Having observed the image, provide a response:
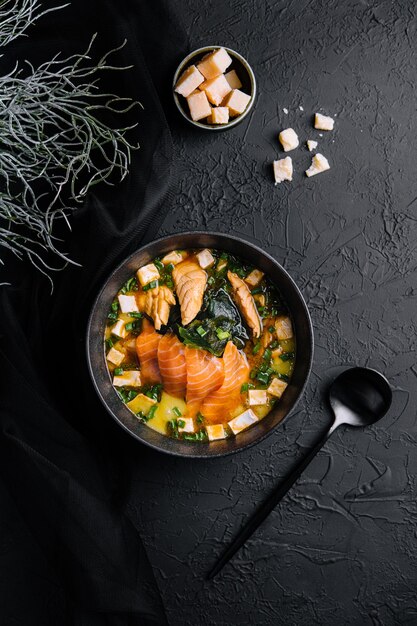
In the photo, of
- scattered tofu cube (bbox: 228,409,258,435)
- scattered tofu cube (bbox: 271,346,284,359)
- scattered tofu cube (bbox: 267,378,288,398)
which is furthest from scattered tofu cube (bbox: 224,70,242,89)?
scattered tofu cube (bbox: 228,409,258,435)

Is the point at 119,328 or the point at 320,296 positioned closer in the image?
the point at 119,328

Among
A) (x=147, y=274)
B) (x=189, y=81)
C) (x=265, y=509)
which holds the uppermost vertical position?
(x=189, y=81)

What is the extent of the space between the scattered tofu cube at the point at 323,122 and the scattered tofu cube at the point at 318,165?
0.10 metres

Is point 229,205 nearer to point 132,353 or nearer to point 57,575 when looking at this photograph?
point 132,353

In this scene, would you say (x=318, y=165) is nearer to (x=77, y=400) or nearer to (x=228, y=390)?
(x=228, y=390)

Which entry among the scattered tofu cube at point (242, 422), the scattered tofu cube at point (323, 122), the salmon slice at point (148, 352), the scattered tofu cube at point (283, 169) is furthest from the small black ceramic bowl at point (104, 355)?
the scattered tofu cube at point (323, 122)

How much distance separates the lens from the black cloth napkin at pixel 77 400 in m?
2.38

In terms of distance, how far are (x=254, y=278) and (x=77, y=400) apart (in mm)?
779

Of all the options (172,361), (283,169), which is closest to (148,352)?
(172,361)

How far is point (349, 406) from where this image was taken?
255cm

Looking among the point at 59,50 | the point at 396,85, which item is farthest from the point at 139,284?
the point at 396,85

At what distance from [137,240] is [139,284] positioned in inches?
6.3

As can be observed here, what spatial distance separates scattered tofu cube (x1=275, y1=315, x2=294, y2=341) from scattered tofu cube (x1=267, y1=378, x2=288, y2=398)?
6.2 inches

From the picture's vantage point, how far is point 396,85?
8.66 ft
